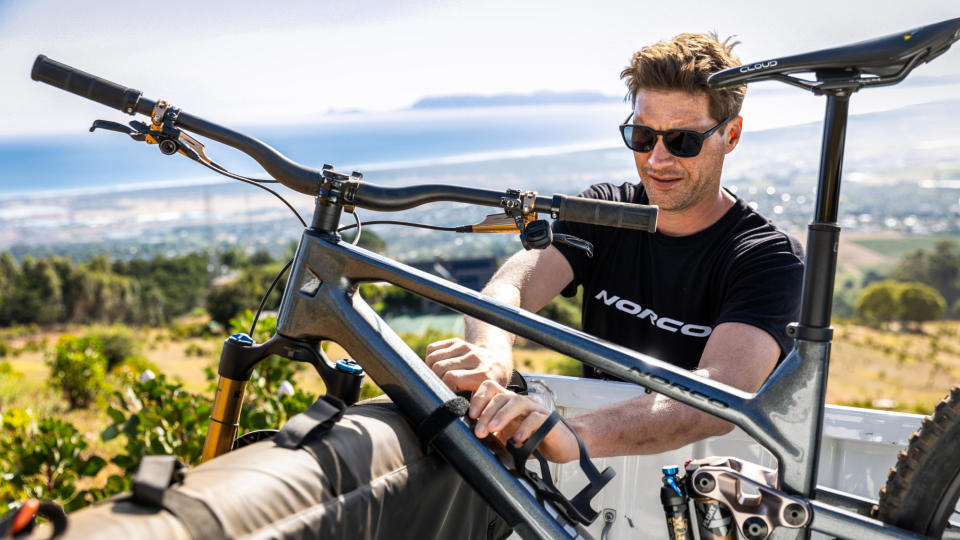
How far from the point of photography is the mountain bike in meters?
1.21

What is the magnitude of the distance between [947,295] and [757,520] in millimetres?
25037

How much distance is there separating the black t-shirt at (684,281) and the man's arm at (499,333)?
0.08 metres

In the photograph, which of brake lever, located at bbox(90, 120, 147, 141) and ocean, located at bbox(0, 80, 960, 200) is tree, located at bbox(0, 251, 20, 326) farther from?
brake lever, located at bbox(90, 120, 147, 141)

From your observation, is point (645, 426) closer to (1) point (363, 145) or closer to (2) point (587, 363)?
(2) point (587, 363)

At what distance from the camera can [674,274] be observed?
7.57 ft

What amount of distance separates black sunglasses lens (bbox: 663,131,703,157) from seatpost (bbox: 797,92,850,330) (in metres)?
0.82

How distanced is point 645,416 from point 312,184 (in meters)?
0.83

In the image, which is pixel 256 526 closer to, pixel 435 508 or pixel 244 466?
pixel 244 466

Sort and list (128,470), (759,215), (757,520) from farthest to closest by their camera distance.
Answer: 1. (128,470)
2. (759,215)
3. (757,520)

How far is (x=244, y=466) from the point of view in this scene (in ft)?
3.35

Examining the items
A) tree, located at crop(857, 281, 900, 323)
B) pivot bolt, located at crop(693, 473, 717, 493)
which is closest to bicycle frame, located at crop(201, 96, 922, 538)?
pivot bolt, located at crop(693, 473, 717, 493)

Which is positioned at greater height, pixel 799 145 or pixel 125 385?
pixel 799 145

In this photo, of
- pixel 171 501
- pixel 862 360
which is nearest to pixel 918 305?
pixel 862 360

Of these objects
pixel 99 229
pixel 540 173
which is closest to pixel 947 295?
pixel 540 173
